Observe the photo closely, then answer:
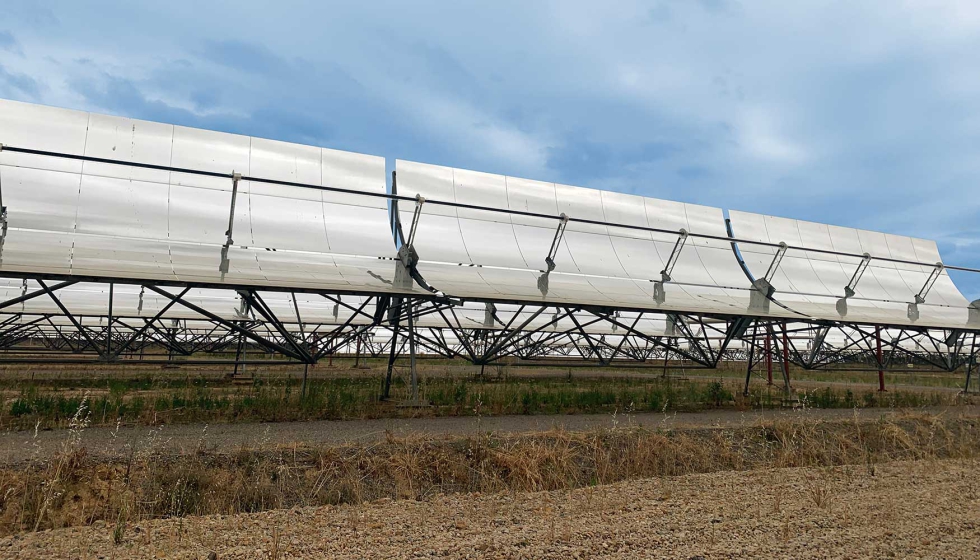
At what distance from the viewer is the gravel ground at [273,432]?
27.0 ft

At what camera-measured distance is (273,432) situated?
10.3 metres

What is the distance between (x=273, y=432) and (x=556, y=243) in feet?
30.7

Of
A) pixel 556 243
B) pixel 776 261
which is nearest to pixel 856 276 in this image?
pixel 776 261

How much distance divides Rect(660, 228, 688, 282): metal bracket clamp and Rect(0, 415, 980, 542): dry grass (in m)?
6.68

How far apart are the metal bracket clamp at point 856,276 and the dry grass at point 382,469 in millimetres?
10511

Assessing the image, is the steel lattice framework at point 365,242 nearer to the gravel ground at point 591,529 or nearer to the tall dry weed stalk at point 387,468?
the tall dry weed stalk at point 387,468

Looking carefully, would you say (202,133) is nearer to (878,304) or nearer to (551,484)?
(551,484)

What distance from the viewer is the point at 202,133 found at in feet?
47.1

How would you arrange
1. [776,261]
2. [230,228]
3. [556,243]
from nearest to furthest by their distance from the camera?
[230,228] → [556,243] → [776,261]

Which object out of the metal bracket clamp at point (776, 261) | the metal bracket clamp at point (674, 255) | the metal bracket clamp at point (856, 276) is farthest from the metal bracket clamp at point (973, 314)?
the metal bracket clamp at point (674, 255)

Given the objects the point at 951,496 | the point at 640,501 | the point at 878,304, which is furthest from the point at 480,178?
the point at 878,304

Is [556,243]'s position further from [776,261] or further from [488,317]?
[488,317]

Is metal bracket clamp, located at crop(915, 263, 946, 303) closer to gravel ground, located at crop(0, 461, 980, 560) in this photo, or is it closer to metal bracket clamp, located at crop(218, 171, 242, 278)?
gravel ground, located at crop(0, 461, 980, 560)

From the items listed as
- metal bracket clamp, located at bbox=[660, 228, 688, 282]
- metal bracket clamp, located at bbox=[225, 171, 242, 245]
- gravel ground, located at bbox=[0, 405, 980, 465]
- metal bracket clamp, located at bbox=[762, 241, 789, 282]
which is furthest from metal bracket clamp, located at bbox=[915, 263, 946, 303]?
metal bracket clamp, located at bbox=[225, 171, 242, 245]
